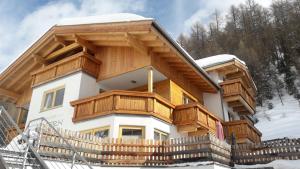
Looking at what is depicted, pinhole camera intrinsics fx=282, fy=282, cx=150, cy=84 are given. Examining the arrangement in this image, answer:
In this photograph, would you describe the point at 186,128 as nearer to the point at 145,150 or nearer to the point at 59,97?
the point at 145,150

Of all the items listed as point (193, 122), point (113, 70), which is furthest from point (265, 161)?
point (113, 70)

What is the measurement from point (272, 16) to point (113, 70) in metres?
48.2

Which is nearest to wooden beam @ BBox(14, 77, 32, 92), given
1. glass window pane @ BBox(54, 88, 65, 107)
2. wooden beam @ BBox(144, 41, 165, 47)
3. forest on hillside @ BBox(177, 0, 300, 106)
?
glass window pane @ BBox(54, 88, 65, 107)

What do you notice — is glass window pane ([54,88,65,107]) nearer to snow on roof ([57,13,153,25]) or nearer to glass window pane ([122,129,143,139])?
snow on roof ([57,13,153,25])

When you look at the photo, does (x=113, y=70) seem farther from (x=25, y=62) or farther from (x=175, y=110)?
(x=25, y=62)

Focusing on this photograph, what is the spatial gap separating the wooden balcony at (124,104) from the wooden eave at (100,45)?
2777 millimetres

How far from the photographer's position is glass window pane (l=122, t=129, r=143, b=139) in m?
13.6

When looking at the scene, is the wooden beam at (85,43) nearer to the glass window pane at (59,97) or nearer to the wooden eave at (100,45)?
the wooden eave at (100,45)

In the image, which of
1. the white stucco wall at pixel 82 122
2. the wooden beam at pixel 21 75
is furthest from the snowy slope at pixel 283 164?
the wooden beam at pixel 21 75

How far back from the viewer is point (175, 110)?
1584cm

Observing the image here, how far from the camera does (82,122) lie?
14828 mm

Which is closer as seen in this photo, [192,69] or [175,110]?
[175,110]

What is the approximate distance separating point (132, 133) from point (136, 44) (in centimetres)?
472

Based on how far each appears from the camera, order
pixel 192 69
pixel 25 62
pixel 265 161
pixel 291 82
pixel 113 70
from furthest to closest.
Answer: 1. pixel 291 82
2. pixel 25 62
3. pixel 192 69
4. pixel 113 70
5. pixel 265 161
